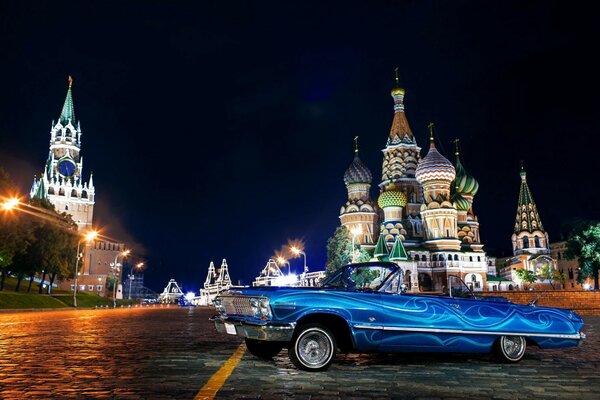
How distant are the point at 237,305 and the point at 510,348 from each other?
4.79 m

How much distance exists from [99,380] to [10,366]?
2164 mm

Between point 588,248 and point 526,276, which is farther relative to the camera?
point 526,276

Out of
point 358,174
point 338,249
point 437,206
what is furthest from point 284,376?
point 358,174

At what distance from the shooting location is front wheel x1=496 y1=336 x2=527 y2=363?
8310 mm

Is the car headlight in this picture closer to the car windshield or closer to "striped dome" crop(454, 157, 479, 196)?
the car windshield

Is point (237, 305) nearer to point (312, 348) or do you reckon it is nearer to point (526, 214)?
point (312, 348)

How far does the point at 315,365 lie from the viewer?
714 cm

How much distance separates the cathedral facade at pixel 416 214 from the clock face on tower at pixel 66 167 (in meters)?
75.6

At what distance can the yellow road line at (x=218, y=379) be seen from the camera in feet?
17.5

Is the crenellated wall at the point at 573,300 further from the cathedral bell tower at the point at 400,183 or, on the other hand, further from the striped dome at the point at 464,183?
the striped dome at the point at 464,183

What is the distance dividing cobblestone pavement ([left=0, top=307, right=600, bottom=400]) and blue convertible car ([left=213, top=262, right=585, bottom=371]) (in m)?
0.31

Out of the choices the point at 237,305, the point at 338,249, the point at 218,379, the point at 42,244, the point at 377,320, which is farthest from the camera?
the point at 338,249

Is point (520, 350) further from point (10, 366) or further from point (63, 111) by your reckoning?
point (63, 111)

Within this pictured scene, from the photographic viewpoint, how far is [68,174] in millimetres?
120562
